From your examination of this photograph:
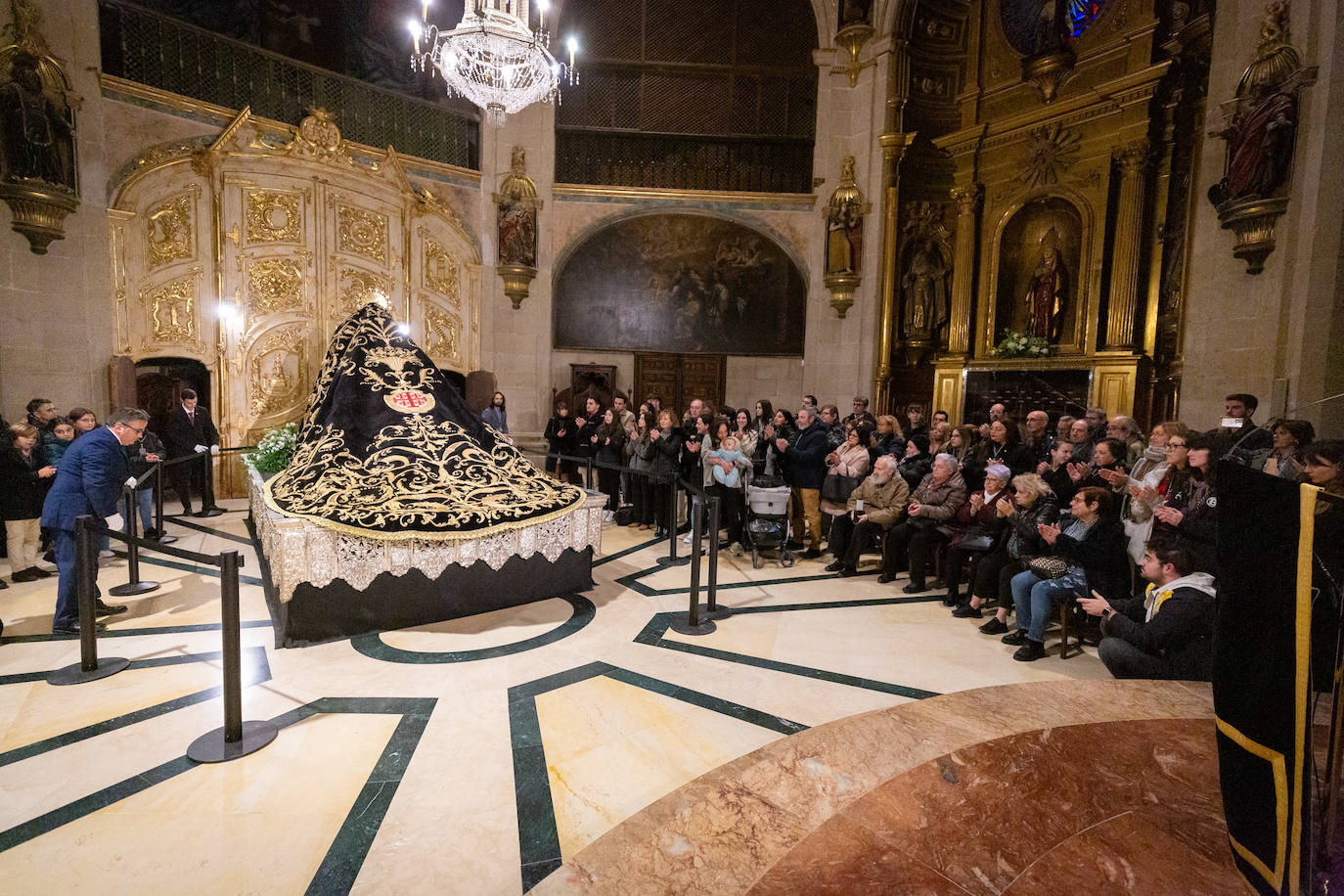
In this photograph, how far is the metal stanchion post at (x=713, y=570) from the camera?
180 inches

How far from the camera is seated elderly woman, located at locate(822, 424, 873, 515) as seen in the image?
21.5 feet

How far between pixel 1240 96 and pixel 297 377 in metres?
12.7

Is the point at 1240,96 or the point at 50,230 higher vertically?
the point at 1240,96

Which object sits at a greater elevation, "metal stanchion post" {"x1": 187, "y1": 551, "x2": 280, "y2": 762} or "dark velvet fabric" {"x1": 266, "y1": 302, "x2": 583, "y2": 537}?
"dark velvet fabric" {"x1": 266, "y1": 302, "x2": 583, "y2": 537}

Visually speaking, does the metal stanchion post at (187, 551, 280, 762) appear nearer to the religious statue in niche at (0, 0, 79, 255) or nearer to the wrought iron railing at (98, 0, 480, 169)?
the religious statue in niche at (0, 0, 79, 255)

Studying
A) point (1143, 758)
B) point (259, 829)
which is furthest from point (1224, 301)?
point (259, 829)

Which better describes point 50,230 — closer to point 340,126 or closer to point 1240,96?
point 340,126

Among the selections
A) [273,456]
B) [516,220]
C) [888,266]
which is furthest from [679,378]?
[273,456]

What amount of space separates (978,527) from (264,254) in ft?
34.3

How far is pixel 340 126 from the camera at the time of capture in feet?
34.4

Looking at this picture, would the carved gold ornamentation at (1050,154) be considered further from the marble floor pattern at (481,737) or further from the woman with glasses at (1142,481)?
the marble floor pattern at (481,737)

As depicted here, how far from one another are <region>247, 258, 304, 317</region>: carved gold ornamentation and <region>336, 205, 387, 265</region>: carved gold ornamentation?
874 millimetres

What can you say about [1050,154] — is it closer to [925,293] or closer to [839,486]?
[925,293]

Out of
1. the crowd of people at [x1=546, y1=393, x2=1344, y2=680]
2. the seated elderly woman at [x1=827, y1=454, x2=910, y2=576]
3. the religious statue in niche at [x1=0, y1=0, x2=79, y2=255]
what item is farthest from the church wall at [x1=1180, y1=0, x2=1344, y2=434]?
the religious statue in niche at [x1=0, y1=0, x2=79, y2=255]
